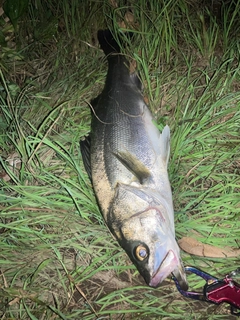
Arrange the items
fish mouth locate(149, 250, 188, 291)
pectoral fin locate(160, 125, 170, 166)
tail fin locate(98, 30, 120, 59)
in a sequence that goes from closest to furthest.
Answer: fish mouth locate(149, 250, 188, 291)
pectoral fin locate(160, 125, 170, 166)
tail fin locate(98, 30, 120, 59)

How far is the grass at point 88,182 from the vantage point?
114 inches

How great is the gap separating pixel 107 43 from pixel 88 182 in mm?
1457

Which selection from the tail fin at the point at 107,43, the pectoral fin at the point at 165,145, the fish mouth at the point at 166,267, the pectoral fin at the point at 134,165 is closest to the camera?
the fish mouth at the point at 166,267

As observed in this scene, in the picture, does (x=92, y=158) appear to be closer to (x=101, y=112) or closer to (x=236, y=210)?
(x=101, y=112)

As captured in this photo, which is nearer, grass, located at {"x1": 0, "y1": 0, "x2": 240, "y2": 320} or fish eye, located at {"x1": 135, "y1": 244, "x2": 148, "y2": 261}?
fish eye, located at {"x1": 135, "y1": 244, "x2": 148, "y2": 261}

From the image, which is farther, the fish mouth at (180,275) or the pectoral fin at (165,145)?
the pectoral fin at (165,145)

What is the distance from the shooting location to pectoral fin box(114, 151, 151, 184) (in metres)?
2.59

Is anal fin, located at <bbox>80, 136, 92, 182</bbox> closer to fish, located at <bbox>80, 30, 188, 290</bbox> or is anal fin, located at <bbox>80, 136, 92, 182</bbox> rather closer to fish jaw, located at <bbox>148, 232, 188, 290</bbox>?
fish, located at <bbox>80, 30, 188, 290</bbox>

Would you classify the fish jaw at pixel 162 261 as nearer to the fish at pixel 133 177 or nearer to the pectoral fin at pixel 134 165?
the fish at pixel 133 177

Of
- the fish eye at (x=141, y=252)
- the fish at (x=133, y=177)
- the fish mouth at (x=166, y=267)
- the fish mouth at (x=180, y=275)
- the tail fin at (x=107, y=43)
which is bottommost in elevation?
the fish mouth at (x=180, y=275)

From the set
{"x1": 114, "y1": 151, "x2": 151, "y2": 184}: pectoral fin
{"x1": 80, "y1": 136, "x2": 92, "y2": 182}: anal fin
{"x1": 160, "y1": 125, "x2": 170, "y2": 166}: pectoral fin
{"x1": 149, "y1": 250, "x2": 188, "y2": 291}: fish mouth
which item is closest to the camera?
{"x1": 149, "y1": 250, "x2": 188, "y2": 291}: fish mouth

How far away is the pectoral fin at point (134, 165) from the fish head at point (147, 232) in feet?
0.37

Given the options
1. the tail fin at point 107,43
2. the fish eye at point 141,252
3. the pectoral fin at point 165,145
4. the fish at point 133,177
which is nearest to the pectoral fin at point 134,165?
the fish at point 133,177

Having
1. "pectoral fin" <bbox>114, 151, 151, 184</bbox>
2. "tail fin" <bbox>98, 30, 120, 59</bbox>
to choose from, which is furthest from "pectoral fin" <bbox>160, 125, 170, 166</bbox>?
"tail fin" <bbox>98, 30, 120, 59</bbox>
